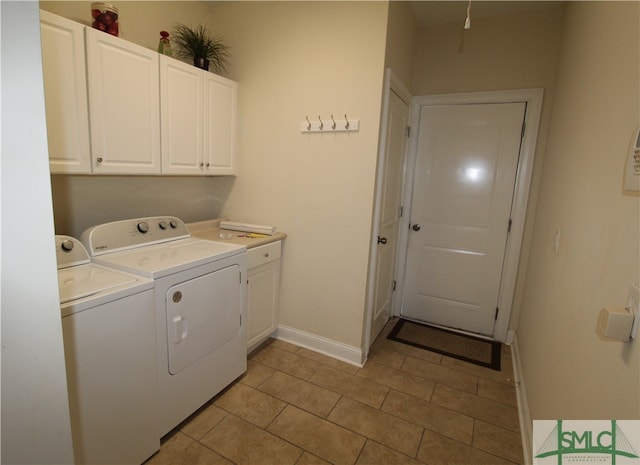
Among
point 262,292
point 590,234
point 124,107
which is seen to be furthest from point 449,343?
point 124,107

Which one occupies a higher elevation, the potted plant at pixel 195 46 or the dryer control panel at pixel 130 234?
the potted plant at pixel 195 46

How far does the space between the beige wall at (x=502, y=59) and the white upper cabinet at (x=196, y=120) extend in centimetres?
164

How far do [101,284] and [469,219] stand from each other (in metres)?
2.70

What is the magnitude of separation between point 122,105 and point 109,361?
1334 mm

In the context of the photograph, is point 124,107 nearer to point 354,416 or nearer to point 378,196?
point 378,196

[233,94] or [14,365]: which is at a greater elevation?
[233,94]

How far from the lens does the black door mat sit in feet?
8.66

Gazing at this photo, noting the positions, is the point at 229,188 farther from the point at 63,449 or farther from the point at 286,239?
the point at 63,449

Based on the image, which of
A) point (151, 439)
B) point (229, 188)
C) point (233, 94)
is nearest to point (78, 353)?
point (151, 439)

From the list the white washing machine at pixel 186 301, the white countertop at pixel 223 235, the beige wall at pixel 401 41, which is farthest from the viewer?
the white countertop at pixel 223 235

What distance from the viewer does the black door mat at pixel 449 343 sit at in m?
2.64

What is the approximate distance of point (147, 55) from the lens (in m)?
1.92

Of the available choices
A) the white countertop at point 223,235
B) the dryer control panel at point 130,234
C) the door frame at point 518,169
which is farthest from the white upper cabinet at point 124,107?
the door frame at point 518,169

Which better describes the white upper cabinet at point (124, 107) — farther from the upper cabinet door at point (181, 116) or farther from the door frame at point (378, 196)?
the door frame at point (378, 196)
